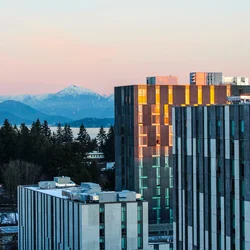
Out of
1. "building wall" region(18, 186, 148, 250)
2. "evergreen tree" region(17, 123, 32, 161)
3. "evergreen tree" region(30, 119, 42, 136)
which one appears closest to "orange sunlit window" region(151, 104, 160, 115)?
"building wall" region(18, 186, 148, 250)

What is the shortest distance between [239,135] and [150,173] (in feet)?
132

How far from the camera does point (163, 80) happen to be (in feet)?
303

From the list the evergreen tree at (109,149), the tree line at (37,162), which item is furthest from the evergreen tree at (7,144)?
the evergreen tree at (109,149)

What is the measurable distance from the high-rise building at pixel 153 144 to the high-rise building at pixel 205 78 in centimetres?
268

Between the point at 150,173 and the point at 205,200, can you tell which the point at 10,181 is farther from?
the point at 205,200

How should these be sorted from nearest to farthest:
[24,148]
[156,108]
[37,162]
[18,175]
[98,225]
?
[98,225] → [156,108] → [18,175] → [37,162] → [24,148]

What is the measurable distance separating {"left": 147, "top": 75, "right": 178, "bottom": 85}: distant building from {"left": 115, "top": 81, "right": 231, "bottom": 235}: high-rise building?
2.39 metres

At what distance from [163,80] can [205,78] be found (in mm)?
5154

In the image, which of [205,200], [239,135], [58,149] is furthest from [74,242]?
[58,149]

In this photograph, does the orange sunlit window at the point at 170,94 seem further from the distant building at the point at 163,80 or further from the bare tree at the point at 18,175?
the bare tree at the point at 18,175

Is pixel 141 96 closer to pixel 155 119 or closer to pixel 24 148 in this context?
pixel 155 119

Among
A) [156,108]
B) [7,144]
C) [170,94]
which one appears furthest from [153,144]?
[7,144]

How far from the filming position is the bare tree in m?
129

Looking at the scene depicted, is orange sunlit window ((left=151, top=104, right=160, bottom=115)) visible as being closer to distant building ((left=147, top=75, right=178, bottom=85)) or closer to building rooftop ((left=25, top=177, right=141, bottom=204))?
distant building ((left=147, top=75, right=178, bottom=85))
